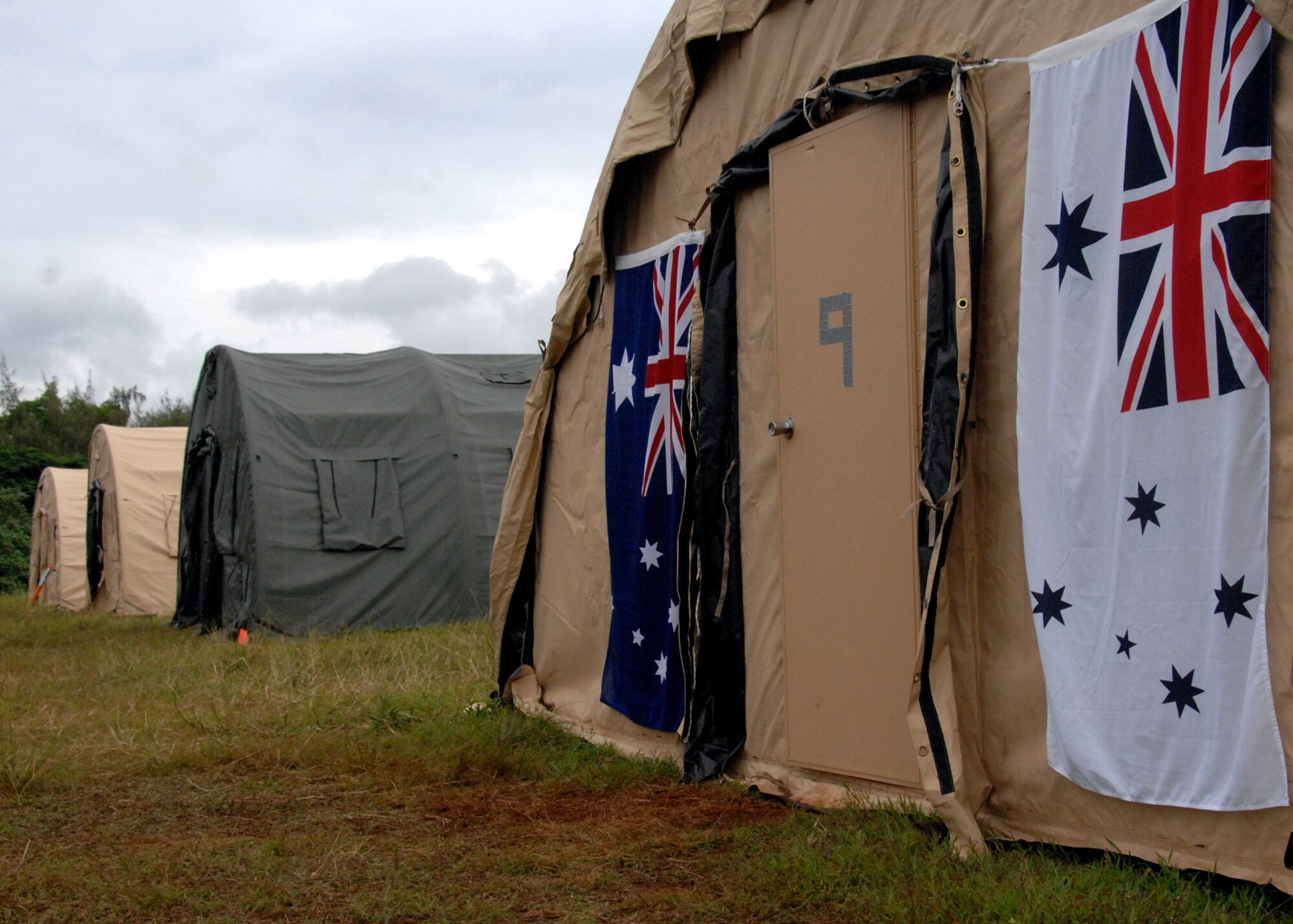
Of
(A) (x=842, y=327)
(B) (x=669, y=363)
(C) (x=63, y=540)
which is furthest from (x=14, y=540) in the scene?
(A) (x=842, y=327)

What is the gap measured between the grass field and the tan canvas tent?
0.20 meters

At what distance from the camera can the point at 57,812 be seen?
3.96 m

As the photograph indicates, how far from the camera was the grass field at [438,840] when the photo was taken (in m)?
2.68

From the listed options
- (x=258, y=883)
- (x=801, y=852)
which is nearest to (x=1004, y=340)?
(x=801, y=852)

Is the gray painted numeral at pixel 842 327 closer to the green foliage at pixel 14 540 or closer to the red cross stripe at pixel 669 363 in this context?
the red cross stripe at pixel 669 363

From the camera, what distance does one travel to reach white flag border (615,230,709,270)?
178 inches

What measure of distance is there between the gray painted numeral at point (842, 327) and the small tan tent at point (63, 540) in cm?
1377

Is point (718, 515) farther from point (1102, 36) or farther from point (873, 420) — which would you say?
point (1102, 36)

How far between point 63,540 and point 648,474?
13323mm

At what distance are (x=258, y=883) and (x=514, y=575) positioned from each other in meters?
2.68

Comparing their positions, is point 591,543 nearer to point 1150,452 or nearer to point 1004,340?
point 1004,340

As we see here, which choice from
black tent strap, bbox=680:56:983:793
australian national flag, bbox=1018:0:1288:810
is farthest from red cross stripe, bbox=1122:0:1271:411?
black tent strap, bbox=680:56:983:793

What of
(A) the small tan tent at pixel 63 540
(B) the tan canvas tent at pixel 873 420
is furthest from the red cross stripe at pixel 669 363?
(A) the small tan tent at pixel 63 540

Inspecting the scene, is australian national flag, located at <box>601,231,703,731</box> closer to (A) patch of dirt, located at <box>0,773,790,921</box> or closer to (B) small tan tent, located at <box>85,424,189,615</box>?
(A) patch of dirt, located at <box>0,773,790,921</box>
